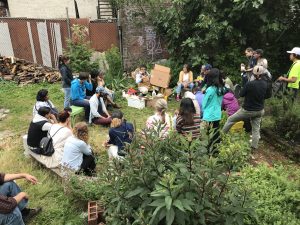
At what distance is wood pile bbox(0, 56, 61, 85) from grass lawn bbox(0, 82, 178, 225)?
532mm

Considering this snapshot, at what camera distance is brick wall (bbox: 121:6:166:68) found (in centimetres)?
1133

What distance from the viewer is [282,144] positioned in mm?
6711

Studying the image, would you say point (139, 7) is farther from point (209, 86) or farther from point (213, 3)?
point (209, 86)

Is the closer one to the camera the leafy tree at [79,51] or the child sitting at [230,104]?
the child sitting at [230,104]

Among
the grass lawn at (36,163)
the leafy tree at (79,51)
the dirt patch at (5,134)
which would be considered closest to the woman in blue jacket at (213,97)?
the grass lawn at (36,163)

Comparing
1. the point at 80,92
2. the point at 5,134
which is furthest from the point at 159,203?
the point at 5,134

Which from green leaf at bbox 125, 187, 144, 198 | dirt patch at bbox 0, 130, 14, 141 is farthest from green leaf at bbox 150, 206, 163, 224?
dirt patch at bbox 0, 130, 14, 141

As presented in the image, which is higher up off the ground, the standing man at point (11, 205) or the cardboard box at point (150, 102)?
the standing man at point (11, 205)

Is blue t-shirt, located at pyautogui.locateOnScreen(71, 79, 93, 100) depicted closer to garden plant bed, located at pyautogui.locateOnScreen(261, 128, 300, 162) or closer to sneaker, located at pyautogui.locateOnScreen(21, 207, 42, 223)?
sneaker, located at pyautogui.locateOnScreen(21, 207, 42, 223)

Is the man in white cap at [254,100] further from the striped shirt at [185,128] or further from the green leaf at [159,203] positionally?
the green leaf at [159,203]

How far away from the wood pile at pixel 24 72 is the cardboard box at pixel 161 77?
153 inches

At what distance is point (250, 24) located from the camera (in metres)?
10.1

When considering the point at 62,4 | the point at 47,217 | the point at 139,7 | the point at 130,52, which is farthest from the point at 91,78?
the point at 62,4

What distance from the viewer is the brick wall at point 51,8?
18.4 m
